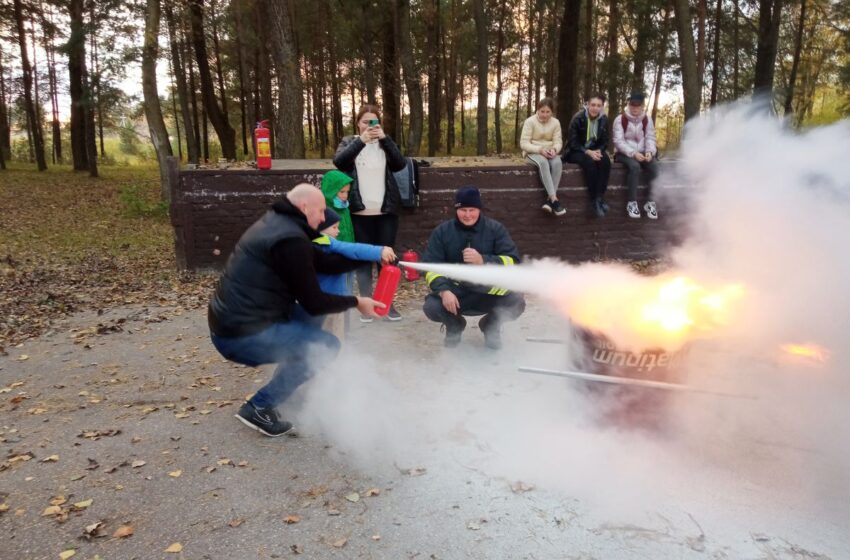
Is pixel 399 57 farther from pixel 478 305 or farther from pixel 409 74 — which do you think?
pixel 478 305

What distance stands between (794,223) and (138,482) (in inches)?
200

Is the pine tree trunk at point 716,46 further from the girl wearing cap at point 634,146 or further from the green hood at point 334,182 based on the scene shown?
the green hood at point 334,182

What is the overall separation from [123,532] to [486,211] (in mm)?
6980

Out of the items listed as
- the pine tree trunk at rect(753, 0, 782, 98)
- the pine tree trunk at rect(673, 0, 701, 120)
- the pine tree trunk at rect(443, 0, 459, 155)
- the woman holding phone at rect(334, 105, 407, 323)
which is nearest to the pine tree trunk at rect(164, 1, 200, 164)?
the woman holding phone at rect(334, 105, 407, 323)

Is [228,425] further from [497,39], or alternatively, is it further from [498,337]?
[497,39]

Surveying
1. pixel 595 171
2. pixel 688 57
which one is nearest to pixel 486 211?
pixel 595 171

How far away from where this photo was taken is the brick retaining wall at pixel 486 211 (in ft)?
28.7

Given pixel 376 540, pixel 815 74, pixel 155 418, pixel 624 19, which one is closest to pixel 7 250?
pixel 155 418

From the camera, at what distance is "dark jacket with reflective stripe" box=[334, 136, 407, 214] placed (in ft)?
20.6

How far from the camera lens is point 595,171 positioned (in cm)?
924

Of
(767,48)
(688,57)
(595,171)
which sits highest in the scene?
(767,48)

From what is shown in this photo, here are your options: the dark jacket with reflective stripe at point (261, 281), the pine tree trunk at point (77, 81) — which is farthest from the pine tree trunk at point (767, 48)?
the pine tree trunk at point (77, 81)

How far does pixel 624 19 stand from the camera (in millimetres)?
25391

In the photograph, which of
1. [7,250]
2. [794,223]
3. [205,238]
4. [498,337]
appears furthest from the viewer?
[7,250]
